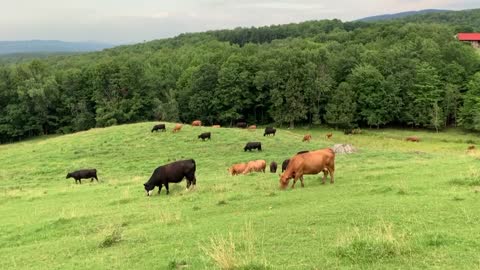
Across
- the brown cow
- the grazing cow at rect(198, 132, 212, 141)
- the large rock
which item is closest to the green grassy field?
the brown cow

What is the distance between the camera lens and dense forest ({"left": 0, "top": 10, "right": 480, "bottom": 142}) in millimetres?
72875

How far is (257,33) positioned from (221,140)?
156 m

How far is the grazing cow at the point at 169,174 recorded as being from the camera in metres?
19.5

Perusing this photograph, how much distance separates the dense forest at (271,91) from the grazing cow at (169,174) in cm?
5585

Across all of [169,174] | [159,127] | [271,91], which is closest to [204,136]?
[159,127]

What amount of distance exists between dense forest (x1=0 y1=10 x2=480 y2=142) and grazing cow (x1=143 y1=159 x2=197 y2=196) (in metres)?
55.9

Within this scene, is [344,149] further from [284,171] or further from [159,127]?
[159,127]

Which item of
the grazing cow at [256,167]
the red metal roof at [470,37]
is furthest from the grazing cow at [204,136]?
the red metal roof at [470,37]

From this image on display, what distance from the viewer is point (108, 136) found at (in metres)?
45.9

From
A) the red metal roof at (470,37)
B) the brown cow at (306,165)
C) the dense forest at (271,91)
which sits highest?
the red metal roof at (470,37)

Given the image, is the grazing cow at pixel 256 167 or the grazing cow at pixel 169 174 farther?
the grazing cow at pixel 256 167

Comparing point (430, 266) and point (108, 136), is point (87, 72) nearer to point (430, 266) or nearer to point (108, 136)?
point (108, 136)

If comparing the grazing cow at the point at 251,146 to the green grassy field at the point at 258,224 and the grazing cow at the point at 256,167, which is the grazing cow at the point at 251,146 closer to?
the grazing cow at the point at 256,167

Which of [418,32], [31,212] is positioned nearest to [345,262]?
[31,212]
